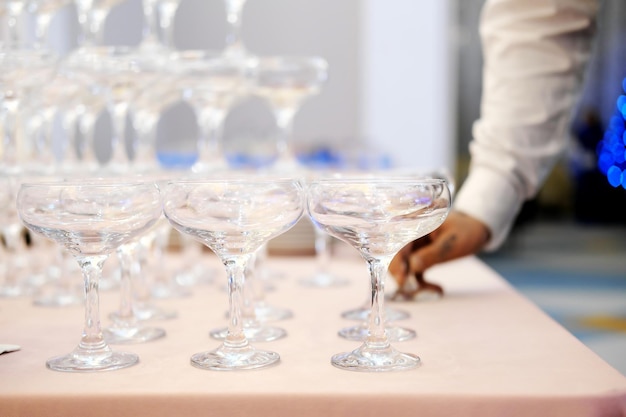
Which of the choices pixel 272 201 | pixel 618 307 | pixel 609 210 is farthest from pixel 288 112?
pixel 609 210

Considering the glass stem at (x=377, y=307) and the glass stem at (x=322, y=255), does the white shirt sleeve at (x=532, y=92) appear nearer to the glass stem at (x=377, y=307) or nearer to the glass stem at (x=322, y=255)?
the glass stem at (x=322, y=255)

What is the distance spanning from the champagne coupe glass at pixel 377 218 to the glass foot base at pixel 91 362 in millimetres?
212

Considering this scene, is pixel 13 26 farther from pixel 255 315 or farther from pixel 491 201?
pixel 491 201

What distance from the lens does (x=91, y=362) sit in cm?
101

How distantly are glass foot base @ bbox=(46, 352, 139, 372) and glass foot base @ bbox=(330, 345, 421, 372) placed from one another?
0.69 ft

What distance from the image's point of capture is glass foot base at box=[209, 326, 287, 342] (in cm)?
117

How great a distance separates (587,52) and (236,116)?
463 cm

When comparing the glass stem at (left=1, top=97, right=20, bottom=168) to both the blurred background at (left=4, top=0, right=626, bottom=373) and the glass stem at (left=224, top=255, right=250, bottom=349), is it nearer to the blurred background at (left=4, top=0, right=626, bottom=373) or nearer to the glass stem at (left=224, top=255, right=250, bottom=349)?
the glass stem at (left=224, top=255, right=250, bottom=349)

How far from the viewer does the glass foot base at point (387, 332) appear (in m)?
1.16

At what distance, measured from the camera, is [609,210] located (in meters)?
10.9

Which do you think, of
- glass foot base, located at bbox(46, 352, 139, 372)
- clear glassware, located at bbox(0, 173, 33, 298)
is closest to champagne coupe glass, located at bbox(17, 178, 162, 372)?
glass foot base, located at bbox(46, 352, 139, 372)


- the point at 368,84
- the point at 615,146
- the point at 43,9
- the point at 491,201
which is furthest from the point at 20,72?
the point at 615,146

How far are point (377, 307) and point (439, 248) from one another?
1.84ft

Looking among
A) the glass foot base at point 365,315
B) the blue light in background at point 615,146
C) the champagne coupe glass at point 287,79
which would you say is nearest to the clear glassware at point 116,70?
the champagne coupe glass at point 287,79
